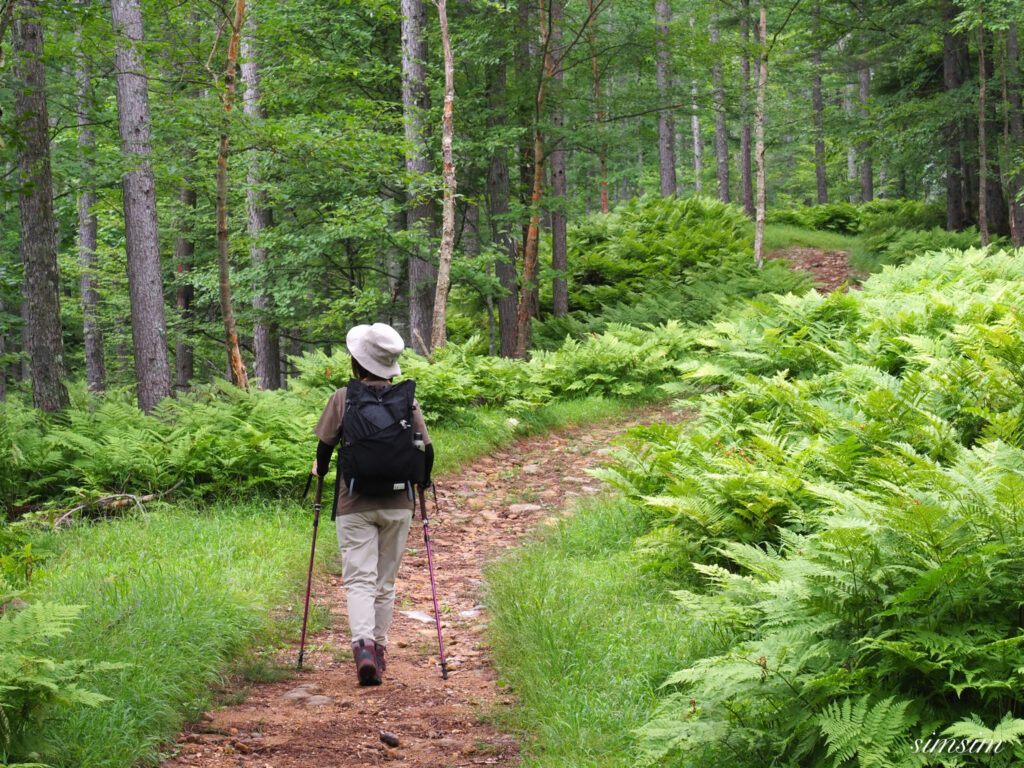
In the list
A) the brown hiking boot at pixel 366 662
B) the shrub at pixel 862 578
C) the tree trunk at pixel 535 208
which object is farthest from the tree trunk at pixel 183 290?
the shrub at pixel 862 578

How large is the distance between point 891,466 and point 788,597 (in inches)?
36.3

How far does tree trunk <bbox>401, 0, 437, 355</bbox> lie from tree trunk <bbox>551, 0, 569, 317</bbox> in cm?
244

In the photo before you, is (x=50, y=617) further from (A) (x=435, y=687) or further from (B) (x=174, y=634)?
(A) (x=435, y=687)

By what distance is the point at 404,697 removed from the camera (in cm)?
507

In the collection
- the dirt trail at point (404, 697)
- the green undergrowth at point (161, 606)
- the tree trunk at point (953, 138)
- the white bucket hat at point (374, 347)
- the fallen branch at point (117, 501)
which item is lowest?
the dirt trail at point (404, 697)

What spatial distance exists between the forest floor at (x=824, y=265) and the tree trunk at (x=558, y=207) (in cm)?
621

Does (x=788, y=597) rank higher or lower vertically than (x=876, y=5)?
lower

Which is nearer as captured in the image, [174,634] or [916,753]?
[916,753]

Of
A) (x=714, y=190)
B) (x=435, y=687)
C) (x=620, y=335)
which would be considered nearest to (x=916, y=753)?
(x=435, y=687)

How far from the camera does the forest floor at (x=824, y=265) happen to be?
20859mm

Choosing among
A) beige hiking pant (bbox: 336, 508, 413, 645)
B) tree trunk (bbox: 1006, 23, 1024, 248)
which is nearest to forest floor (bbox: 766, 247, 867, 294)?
tree trunk (bbox: 1006, 23, 1024, 248)

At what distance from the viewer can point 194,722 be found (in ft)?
14.8

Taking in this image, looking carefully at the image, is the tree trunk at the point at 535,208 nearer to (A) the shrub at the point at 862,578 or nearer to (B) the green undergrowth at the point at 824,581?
(B) the green undergrowth at the point at 824,581

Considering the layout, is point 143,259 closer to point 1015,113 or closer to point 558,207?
point 558,207
